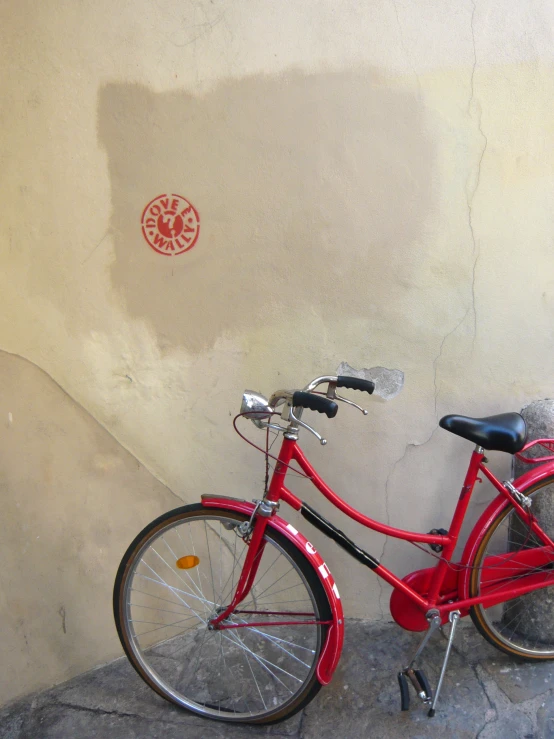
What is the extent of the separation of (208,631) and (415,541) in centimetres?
102

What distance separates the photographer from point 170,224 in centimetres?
224

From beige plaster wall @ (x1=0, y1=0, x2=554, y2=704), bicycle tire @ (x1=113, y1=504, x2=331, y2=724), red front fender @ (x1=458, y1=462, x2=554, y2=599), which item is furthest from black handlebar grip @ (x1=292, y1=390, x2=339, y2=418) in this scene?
red front fender @ (x1=458, y1=462, x2=554, y2=599)

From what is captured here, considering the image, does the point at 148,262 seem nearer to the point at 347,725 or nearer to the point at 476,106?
the point at 476,106

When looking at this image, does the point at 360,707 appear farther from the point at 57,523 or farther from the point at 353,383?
the point at 57,523

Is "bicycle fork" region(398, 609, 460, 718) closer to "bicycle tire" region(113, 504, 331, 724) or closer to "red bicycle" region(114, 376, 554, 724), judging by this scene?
"red bicycle" region(114, 376, 554, 724)

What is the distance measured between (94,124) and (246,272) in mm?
820

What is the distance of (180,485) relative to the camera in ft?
7.83

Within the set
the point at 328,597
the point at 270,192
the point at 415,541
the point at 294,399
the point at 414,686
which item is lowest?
the point at 414,686

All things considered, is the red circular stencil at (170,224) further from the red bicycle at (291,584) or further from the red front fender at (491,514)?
the red front fender at (491,514)

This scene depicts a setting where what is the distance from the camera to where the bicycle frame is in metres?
1.91

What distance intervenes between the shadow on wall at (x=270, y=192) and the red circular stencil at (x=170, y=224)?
0.03 metres

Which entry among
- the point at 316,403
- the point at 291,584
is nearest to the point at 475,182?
the point at 316,403

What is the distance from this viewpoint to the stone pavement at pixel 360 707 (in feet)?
6.57

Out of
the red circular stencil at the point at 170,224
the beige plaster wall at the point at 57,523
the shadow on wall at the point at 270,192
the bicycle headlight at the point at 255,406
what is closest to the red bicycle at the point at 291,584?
the bicycle headlight at the point at 255,406
